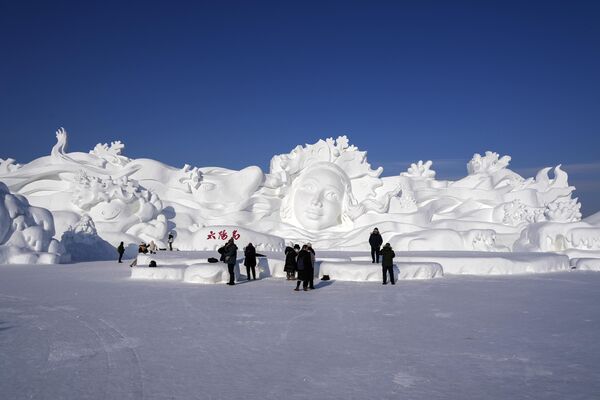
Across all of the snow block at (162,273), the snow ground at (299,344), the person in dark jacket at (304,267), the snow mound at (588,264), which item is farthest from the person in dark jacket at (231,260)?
the snow mound at (588,264)

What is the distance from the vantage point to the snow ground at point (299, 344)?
4.74 metres

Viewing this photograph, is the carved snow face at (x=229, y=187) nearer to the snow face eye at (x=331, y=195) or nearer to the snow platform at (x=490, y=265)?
the snow face eye at (x=331, y=195)

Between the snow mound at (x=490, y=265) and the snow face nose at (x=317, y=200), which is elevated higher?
the snow face nose at (x=317, y=200)

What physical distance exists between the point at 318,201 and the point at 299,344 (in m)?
25.7

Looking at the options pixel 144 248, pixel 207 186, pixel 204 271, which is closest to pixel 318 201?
pixel 207 186

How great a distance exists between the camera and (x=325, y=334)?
7.04 m

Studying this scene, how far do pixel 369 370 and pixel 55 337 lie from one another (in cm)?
419

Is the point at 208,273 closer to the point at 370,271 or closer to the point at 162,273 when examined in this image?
the point at 162,273

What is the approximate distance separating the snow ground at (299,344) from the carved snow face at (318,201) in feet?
67.5

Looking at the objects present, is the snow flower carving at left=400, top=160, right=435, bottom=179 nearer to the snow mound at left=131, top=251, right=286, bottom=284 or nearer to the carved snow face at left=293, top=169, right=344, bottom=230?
the carved snow face at left=293, top=169, right=344, bottom=230

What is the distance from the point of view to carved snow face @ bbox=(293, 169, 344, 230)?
3212 cm

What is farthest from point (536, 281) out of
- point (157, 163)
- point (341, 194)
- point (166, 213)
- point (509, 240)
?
point (157, 163)

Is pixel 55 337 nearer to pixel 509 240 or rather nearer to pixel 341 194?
pixel 509 240

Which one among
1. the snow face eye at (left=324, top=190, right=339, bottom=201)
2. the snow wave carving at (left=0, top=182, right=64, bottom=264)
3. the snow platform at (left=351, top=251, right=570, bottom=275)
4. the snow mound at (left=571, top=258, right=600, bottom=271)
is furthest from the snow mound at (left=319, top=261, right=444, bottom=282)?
the snow face eye at (left=324, top=190, right=339, bottom=201)
